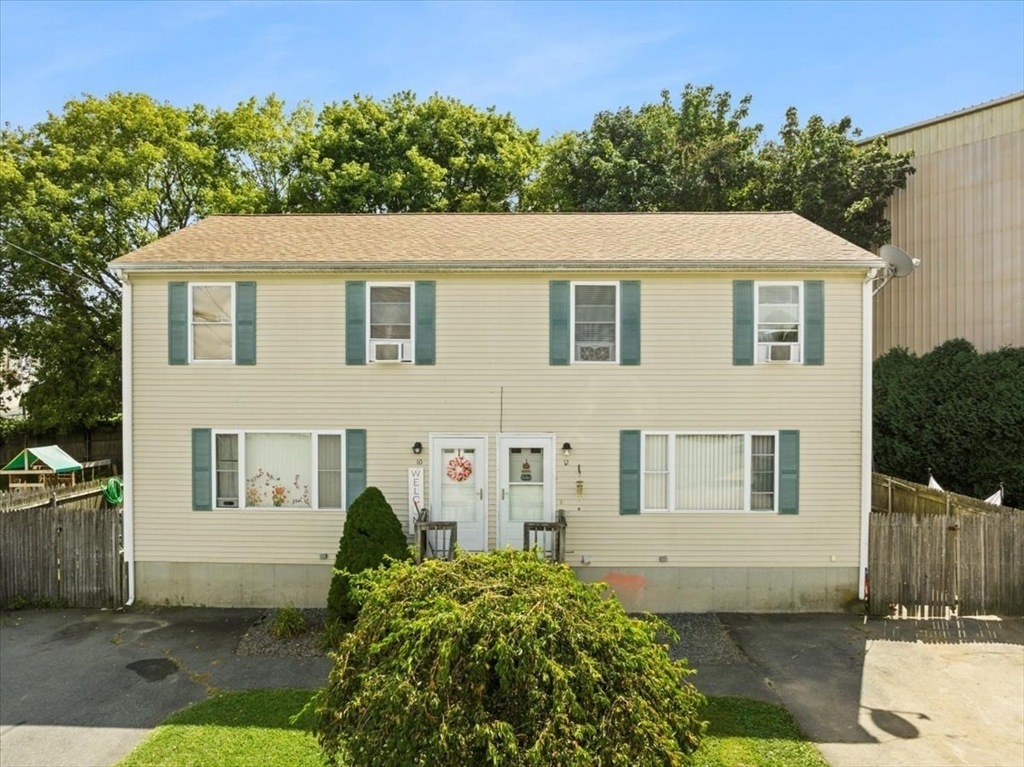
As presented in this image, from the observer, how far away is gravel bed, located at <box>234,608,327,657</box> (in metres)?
7.96

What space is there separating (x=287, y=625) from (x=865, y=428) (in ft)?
29.6

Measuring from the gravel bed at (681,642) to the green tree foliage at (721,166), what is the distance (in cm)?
1630

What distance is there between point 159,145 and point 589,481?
67.5ft

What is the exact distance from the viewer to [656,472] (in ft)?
31.6

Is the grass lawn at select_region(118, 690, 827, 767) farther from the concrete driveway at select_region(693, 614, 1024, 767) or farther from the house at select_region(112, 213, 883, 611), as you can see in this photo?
the house at select_region(112, 213, 883, 611)

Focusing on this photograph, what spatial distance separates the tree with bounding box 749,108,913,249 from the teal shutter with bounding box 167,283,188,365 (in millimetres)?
18702

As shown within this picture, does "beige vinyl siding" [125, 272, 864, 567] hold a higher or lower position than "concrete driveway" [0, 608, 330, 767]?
higher

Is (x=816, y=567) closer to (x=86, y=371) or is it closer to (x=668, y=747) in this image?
(x=668, y=747)

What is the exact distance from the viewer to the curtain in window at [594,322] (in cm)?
966

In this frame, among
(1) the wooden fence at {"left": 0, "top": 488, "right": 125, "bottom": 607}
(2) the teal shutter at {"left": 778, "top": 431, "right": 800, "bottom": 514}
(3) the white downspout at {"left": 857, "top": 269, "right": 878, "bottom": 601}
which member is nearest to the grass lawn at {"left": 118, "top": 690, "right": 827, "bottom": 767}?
(2) the teal shutter at {"left": 778, "top": 431, "right": 800, "bottom": 514}

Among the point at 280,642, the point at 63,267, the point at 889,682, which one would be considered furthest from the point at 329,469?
the point at 63,267

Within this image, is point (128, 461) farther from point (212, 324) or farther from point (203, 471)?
point (212, 324)

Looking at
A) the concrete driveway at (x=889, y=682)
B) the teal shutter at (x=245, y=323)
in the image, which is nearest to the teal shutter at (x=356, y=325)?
the teal shutter at (x=245, y=323)

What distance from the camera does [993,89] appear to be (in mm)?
18781
